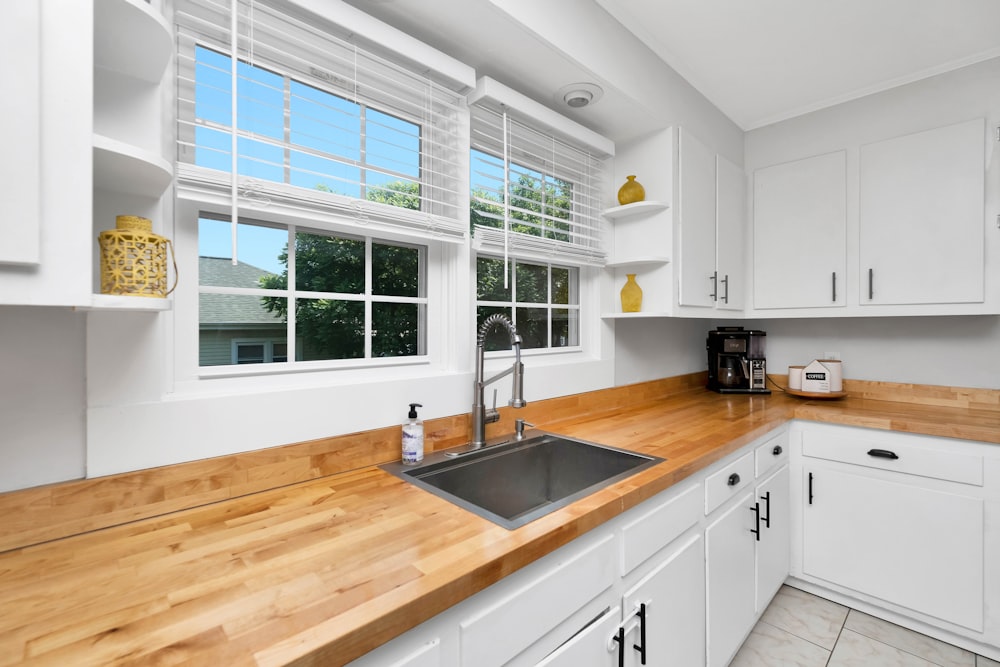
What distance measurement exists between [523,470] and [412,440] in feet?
1.49

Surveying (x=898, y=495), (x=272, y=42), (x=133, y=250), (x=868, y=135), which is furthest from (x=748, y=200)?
(x=133, y=250)

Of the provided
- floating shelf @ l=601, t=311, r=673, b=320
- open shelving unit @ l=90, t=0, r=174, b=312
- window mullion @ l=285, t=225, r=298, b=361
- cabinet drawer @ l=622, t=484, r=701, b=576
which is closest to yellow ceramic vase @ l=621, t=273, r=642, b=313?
floating shelf @ l=601, t=311, r=673, b=320

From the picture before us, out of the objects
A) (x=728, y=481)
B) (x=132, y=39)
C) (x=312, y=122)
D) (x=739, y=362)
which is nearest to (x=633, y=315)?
(x=728, y=481)

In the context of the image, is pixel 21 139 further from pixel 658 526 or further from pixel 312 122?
pixel 658 526

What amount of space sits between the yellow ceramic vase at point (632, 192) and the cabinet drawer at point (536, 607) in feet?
5.25

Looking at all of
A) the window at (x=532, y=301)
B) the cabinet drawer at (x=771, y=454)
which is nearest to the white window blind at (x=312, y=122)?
the window at (x=532, y=301)

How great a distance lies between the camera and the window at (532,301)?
1875 millimetres

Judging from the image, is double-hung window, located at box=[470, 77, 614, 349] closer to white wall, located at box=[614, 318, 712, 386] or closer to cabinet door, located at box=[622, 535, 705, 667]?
white wall, located at box=[614, 318, 712, 386]

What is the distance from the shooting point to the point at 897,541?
2.01 meters

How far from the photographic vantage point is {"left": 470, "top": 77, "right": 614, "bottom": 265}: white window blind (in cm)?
175

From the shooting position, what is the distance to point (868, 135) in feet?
8.20

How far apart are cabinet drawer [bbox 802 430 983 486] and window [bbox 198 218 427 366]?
6.36 ft

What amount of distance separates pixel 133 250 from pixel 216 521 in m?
0.58

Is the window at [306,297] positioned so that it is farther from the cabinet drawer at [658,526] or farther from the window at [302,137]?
the cabinet drawer at [658,526]
